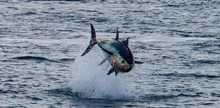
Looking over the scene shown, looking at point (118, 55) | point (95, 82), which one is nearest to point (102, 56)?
point (95, 82)

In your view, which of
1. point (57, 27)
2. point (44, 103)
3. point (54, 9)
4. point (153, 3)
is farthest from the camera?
point (153, 3)

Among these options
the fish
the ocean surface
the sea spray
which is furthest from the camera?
the sea spray

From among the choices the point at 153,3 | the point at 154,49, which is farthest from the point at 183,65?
the point at 153,3

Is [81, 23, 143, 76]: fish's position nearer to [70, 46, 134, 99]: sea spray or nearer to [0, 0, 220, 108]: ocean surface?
[0, 0, 220, 108]: ocean surface

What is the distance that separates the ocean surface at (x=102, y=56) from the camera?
25.6 metres

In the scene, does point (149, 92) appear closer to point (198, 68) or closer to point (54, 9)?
point (198, 68)

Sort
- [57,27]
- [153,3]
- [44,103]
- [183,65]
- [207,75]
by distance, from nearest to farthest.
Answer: [44,103], [207,75], [183,65], [57,27], [153,3]

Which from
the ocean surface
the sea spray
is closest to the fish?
the ocean surface

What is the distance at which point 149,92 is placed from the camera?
26.4 m

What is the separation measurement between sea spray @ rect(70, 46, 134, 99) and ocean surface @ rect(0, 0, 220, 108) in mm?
32

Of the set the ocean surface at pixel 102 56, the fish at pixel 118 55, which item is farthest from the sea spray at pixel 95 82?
the fish at pixel 118 55

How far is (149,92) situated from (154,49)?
959cm

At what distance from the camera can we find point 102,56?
31.0 meters

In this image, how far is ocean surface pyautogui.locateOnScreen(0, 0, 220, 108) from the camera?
25.6 m
